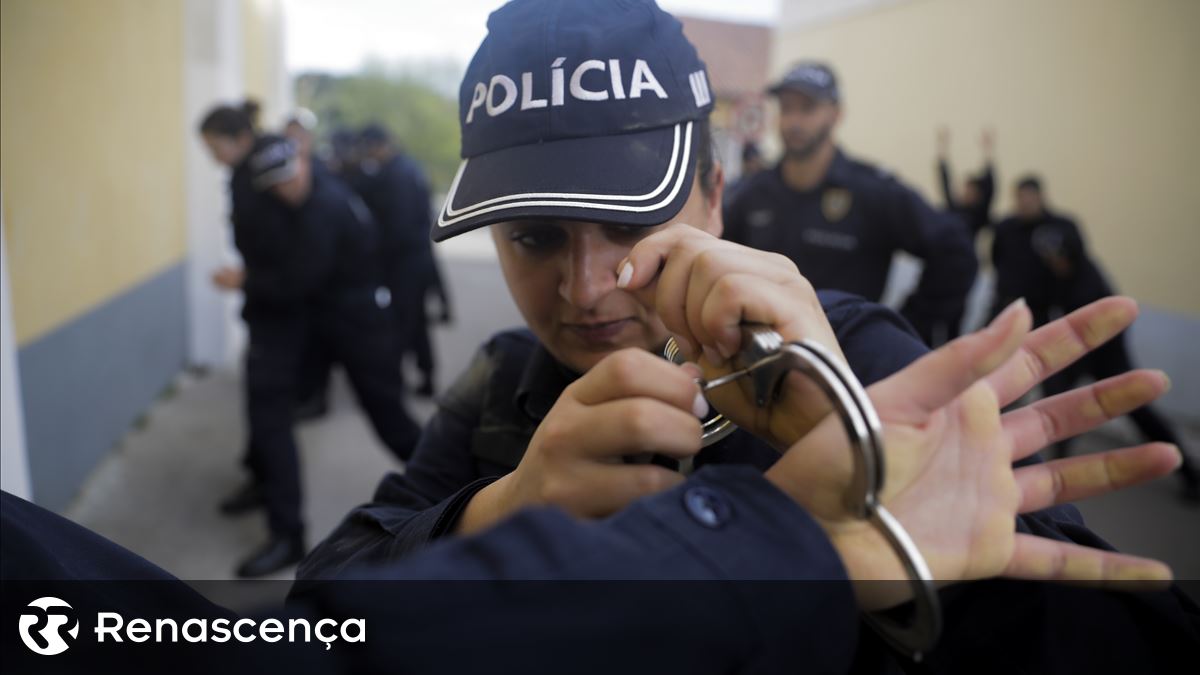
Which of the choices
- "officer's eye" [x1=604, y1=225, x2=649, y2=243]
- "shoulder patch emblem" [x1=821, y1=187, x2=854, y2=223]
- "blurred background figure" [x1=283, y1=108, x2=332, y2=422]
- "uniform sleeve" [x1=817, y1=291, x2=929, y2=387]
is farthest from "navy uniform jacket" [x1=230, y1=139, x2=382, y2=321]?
"uniform sleeve" [x1=817, y1=291, x2=929, y2=387]

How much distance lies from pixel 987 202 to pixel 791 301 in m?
6.88

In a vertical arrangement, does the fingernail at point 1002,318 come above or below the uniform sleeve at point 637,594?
above

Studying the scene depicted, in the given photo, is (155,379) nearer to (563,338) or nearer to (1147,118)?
(563,338)

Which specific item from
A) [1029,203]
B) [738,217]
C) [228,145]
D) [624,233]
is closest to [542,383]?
[624,233]

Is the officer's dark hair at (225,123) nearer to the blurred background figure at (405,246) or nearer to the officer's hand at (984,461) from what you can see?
the blurred background figure at (405,246)

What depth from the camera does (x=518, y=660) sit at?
1.63ft

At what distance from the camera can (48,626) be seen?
69 cm

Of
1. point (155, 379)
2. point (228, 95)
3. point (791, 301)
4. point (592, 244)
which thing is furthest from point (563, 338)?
point (228, 95)

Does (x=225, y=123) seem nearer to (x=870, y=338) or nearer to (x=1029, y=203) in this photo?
(x=870, y=338)

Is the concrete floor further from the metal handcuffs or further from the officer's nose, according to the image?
the metal handcuffs

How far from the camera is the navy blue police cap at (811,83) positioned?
3670 mm

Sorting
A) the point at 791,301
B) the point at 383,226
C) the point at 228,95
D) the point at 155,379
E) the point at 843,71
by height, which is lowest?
the point at 155,379

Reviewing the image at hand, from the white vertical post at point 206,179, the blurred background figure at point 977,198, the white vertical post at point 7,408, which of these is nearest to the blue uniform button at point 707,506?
the white vertical post at point 7,408

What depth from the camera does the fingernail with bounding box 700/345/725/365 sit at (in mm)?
714
